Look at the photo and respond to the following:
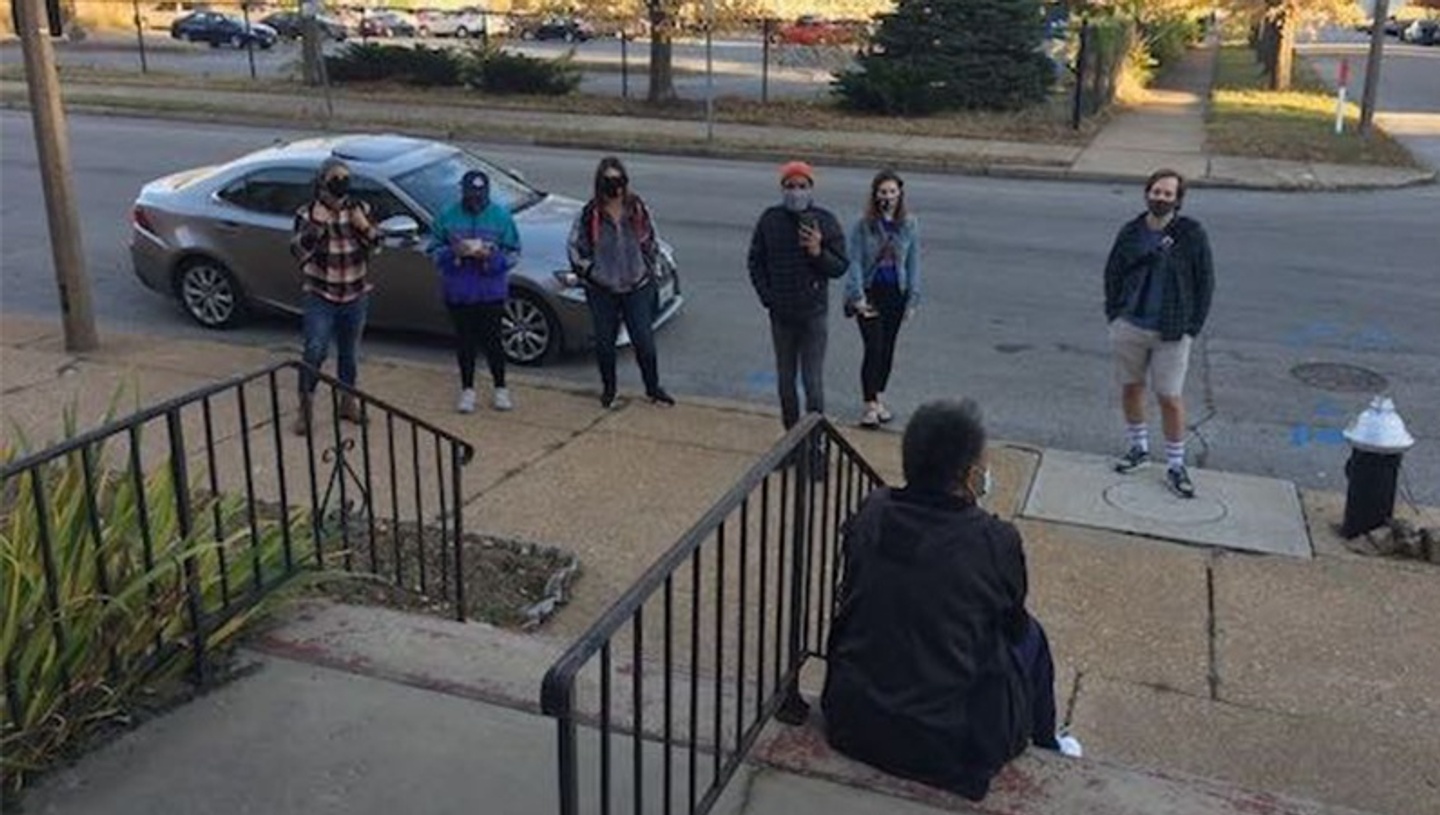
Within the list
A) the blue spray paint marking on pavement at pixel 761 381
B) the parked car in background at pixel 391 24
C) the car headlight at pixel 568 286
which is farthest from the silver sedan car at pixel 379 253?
the parked car in background at pixel 391 24

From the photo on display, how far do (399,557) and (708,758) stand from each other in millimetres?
2127

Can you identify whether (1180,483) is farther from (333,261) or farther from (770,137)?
(770,137)

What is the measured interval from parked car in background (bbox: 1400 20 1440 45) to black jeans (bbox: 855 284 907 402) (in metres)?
66.1

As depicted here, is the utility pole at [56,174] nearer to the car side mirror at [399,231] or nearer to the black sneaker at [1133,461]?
the car side mirror at [399,231]

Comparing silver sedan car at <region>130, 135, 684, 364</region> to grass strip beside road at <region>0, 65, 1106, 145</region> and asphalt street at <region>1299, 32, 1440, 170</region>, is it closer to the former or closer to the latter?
grass strip beside road at <region>0, 65, 1106, 145</region>

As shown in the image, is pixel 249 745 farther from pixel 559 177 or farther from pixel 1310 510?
pixel 559 177

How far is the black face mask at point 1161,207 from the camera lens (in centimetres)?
698

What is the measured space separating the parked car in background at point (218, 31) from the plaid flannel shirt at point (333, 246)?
41747 millimetres

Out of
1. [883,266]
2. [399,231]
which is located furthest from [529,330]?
[883,266]

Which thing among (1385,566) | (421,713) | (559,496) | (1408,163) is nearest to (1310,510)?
(1385,566)

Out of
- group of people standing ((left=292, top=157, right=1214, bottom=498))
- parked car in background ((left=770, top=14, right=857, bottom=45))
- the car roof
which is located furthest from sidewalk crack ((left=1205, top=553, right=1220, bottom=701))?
parked car in background ((left=770, top=14, right=857, bottom=45))

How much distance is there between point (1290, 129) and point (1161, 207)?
1904 cm

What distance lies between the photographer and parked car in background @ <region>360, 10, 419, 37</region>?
52125 mm

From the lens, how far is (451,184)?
33.4 ft
